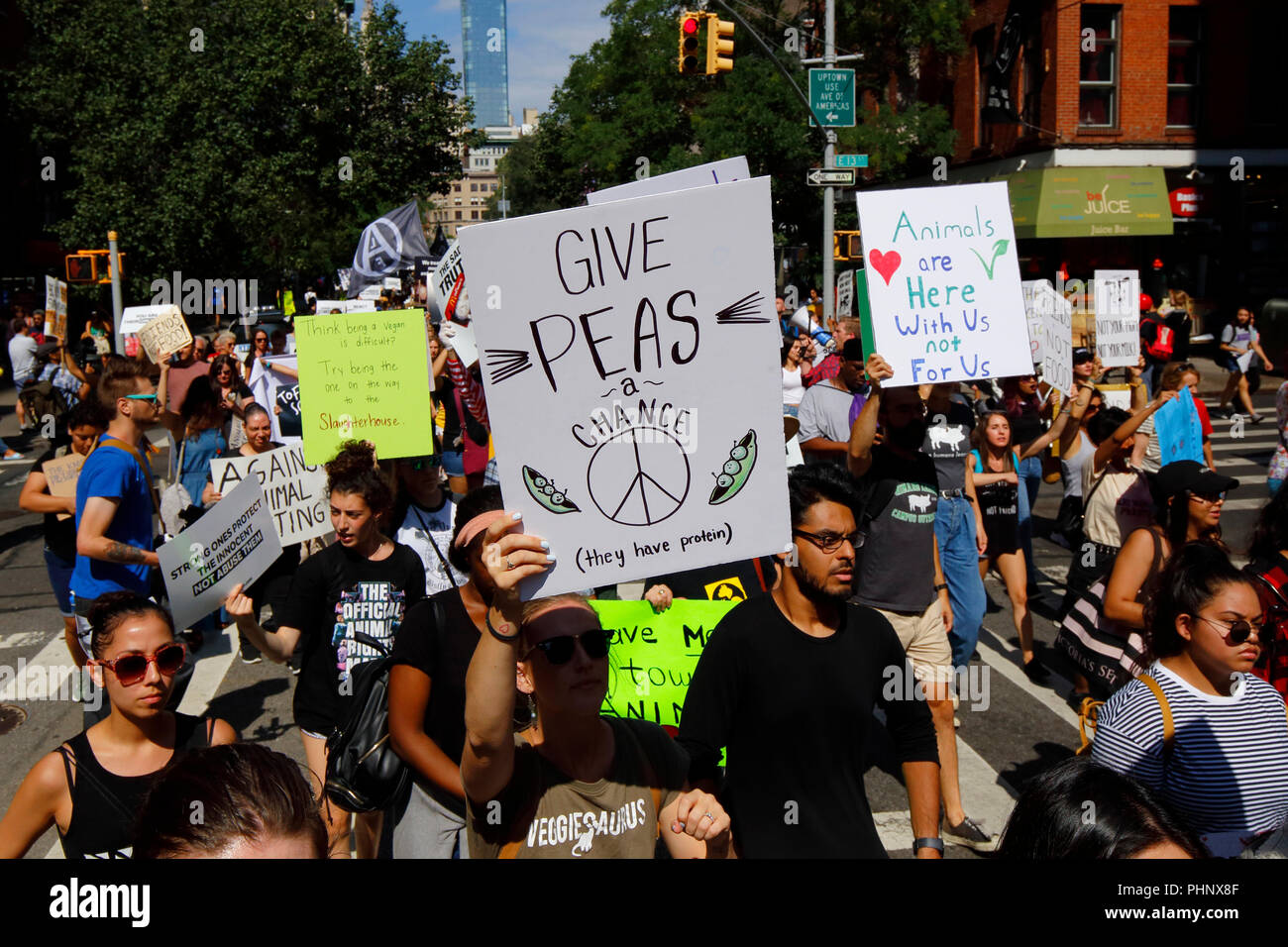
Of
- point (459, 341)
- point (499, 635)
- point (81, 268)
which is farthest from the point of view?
point (81, 268)

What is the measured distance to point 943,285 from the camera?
16.0 feet

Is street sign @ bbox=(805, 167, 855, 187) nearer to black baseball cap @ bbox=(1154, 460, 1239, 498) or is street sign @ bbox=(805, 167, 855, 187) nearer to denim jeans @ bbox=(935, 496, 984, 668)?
denim jeans @ bbox=(935, 496, 984, 668)

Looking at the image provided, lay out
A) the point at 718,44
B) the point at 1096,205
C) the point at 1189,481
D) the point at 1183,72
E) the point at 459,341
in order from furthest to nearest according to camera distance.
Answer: the point at 1183,72
the point at 1096,205
the point at 718,44
the point at 459,341
the point at 1189,481

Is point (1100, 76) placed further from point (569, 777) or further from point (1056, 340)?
point (569, 777)

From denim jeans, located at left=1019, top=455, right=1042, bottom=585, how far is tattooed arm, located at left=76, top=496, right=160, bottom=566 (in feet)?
19.7

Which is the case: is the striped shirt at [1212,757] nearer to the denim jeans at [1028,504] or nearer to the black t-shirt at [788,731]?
the black t-shirt at [788,731]

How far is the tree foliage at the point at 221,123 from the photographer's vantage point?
2736 centimetres

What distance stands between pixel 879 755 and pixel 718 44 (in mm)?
12357

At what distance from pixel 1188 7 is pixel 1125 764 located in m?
31.2

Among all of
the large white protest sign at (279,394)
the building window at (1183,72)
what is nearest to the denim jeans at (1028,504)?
the large white protest sign at (279,394)

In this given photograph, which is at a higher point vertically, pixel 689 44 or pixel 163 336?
pixel 689 44

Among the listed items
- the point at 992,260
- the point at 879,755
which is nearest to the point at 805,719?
the point at 992,260

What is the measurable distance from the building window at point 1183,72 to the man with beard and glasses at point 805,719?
30506 mm

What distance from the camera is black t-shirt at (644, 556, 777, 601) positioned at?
5.29 m
